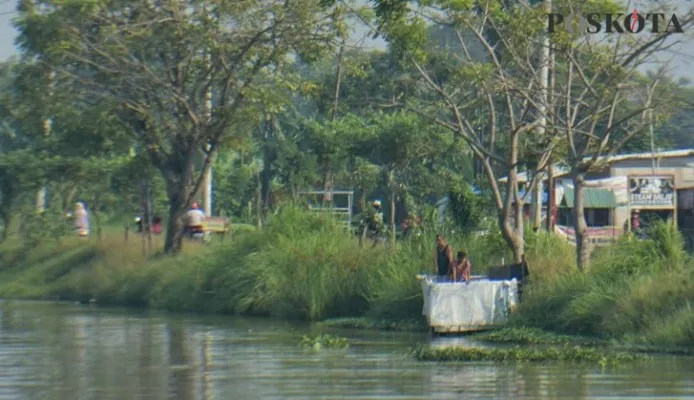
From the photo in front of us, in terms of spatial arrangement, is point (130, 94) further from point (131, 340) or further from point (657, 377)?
point (657, 377)

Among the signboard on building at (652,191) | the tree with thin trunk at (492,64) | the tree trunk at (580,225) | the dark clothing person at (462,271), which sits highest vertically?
the tree with thin trunk at (492,64)

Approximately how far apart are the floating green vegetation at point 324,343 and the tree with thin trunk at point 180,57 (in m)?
12.4

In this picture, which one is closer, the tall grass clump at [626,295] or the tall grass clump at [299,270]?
the tall grass clump at [626,295]

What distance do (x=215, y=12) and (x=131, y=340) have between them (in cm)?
1200

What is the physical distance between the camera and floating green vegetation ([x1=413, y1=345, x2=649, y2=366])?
21.6 metres

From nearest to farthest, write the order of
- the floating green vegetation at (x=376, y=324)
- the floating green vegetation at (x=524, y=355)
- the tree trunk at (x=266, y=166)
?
the floating green vegetation at (x=524, y=355)
the floating green vegetation at (x=376, y=324)
the tree trunk at (x=266, y=166)

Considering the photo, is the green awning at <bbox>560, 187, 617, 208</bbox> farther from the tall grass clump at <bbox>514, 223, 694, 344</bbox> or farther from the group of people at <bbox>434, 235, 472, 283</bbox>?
the group of people at <bbox>434, 235, 472, 283</bbox>

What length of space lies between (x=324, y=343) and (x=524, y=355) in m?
4.09

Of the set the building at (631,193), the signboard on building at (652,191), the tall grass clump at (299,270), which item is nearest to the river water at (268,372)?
the tall grass clump at (299,270)

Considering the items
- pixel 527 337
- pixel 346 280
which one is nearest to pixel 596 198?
pixel 346 280

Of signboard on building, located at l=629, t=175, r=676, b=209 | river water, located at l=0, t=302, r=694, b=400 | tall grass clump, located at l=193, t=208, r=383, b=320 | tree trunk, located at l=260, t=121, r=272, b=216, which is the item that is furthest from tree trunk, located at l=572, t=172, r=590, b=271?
tree trunk, located at l=260, t=121, r=272, b=216

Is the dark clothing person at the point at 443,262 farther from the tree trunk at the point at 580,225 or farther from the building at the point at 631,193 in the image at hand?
the building at the point at 631,193

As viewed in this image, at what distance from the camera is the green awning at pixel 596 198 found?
47000 mm

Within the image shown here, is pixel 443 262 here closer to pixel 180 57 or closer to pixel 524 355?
pixel 524 355
